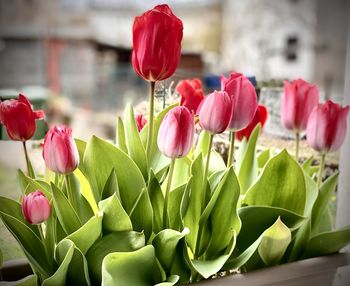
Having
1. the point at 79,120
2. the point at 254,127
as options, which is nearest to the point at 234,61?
the point at 79,120

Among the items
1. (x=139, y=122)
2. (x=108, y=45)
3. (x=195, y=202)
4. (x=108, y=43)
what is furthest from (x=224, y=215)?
(x=108, y=43)

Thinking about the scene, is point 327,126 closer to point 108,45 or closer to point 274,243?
point 274,243

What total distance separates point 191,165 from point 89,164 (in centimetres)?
9

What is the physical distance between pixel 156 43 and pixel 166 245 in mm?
168

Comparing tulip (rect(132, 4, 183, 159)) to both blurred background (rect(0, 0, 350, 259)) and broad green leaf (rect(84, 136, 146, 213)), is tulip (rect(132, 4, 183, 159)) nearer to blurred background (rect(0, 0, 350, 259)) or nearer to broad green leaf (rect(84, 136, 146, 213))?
broad green leaf (rect(84, 136, 146, 213))

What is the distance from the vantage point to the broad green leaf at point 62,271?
40 cm

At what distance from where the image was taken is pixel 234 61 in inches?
313

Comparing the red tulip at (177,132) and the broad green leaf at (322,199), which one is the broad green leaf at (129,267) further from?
the broad green leaf at (322,199)

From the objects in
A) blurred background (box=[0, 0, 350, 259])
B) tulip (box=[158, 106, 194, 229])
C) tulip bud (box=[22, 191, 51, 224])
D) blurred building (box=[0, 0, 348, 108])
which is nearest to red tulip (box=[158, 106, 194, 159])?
tulip (box=[158, 106, 194, 229])

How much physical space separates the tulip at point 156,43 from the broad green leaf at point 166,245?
13 cm

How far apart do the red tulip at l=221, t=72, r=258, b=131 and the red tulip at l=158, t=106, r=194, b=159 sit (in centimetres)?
6

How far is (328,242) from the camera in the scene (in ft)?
1.65

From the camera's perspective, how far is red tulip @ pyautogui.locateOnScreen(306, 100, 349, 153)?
0.47 m

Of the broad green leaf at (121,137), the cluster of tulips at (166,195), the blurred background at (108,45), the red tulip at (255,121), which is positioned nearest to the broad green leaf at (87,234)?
the cluster of tulips at (166,195)
